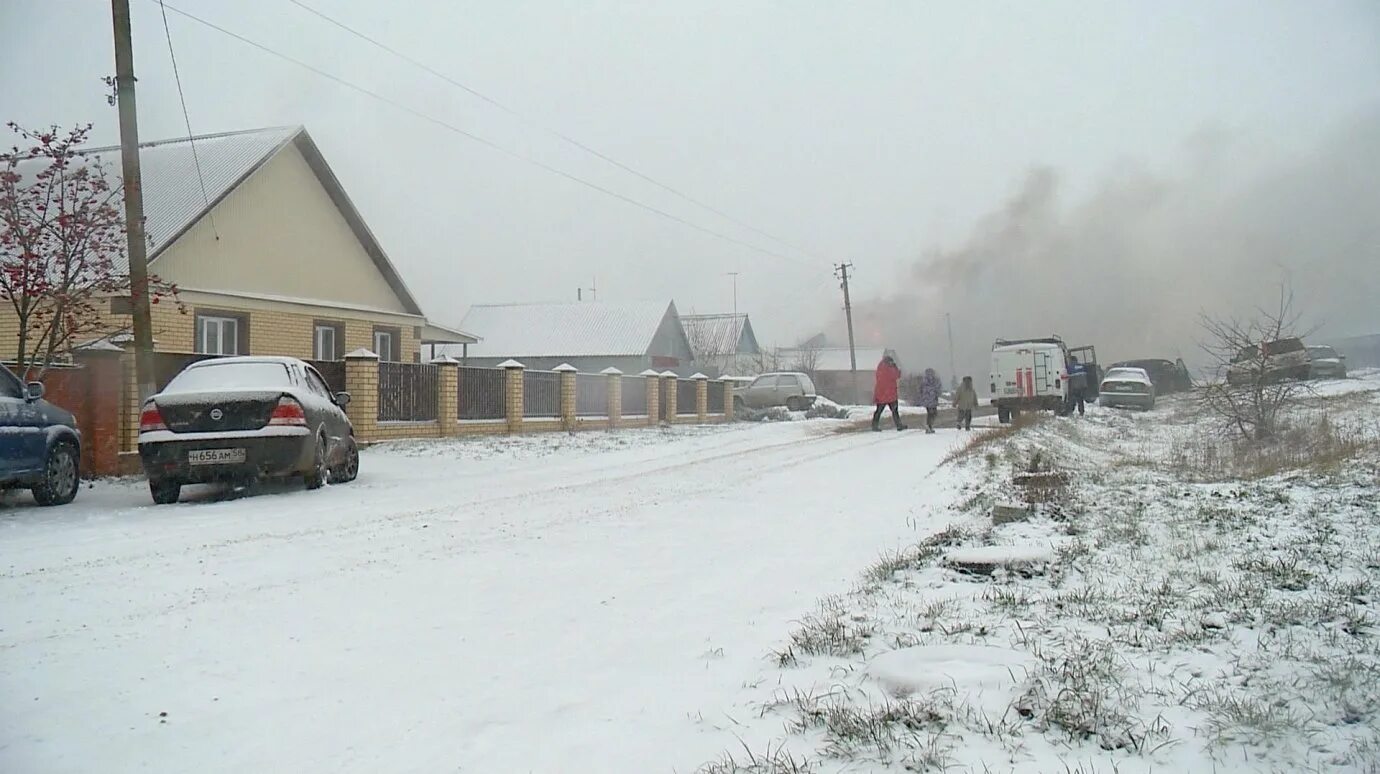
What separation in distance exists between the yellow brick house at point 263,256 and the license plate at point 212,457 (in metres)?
10.3

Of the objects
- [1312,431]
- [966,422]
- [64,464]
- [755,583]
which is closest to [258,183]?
[64,464]

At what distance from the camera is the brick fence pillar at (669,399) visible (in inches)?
1123

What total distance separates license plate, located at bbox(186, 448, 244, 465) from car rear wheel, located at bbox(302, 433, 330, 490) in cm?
86

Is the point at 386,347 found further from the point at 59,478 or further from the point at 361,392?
the point at 59,478

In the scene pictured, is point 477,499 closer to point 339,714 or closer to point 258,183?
point 339,714

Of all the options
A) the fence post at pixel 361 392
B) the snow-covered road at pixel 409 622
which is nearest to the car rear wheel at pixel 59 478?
the snow-covered road at pixel 409 622

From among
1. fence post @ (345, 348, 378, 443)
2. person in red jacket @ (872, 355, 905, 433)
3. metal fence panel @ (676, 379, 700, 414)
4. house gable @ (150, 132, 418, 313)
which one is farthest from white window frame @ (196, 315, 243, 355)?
person in red jacket @ (872, 355, 905, 433)

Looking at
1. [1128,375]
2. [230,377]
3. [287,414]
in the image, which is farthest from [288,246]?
[1128,375]

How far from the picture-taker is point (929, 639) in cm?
409

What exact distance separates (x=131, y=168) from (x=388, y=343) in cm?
1375

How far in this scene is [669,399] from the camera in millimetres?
28781

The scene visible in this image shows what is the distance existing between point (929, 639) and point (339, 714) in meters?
2.49

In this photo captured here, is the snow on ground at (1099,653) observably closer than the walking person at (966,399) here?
Yes

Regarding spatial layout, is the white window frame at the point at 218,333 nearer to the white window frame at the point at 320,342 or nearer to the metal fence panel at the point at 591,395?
the white window frame at the point at 320,342
